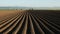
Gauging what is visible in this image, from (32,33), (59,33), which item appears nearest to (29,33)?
(32,33)

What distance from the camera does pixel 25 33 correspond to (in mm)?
8484

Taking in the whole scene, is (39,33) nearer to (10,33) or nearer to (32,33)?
(32,33)

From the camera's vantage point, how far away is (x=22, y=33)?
8.58 m

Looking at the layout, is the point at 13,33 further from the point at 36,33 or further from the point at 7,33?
the point at 36,33

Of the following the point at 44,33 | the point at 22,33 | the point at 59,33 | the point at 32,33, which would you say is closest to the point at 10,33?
the point at 22,33

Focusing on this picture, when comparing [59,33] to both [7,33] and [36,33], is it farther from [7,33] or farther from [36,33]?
[7,33]

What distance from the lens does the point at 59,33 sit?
8.79 m

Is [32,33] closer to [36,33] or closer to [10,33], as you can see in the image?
[36,33]

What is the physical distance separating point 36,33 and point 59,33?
141 centimetres

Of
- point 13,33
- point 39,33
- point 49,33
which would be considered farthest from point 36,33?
point 13,33

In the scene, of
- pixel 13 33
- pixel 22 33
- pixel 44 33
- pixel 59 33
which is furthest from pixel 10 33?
pixel 59 33

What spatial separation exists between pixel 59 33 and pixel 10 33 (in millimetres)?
2931

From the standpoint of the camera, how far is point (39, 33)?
339 inches

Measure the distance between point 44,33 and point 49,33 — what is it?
0.30m
